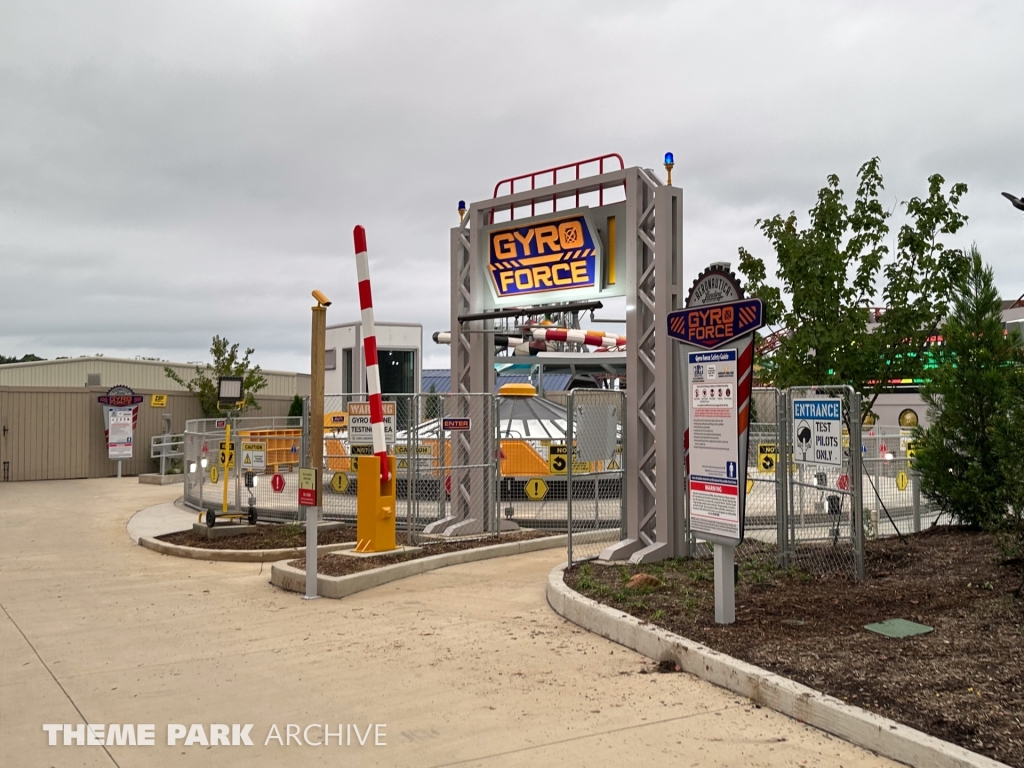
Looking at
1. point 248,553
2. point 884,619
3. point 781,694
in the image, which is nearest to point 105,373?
point 248,553

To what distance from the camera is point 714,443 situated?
25.7 ft

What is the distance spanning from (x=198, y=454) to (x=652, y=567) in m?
11.5

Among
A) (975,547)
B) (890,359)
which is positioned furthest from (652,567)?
(890,359)

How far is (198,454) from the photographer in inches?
723

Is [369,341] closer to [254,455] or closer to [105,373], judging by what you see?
[254,455]

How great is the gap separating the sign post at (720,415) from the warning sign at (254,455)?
926 cm

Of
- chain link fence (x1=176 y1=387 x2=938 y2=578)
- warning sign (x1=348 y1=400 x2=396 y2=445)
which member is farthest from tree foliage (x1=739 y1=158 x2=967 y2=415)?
warning sign (x1=348 y1=400 x2=396 y2=445)

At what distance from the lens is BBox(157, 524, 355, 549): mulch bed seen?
523 inches

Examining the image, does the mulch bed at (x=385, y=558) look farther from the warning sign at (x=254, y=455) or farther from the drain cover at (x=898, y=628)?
the drain cover at (x=898, y=628)

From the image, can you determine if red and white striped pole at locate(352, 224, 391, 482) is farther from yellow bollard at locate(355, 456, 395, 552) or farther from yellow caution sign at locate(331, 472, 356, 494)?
yellow caution sign at locate(331, 472, 356, 494)

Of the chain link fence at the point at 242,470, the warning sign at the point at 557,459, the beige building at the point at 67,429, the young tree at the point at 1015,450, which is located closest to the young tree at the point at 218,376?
the beige building at the point at 67,429

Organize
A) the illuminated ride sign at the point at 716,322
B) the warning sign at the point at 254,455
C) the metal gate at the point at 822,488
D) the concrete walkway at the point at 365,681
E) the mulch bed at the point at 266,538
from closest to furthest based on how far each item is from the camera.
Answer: the concrete walkway at the point at 365,681, the illuminated ride sign at the point at 716,322, the metal gate at the point at 822,488, the mulch bed at the point at 266,538, the warning sign at the point at 254,455

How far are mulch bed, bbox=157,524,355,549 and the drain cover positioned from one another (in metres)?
8.10

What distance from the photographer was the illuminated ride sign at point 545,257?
12.1 meters
